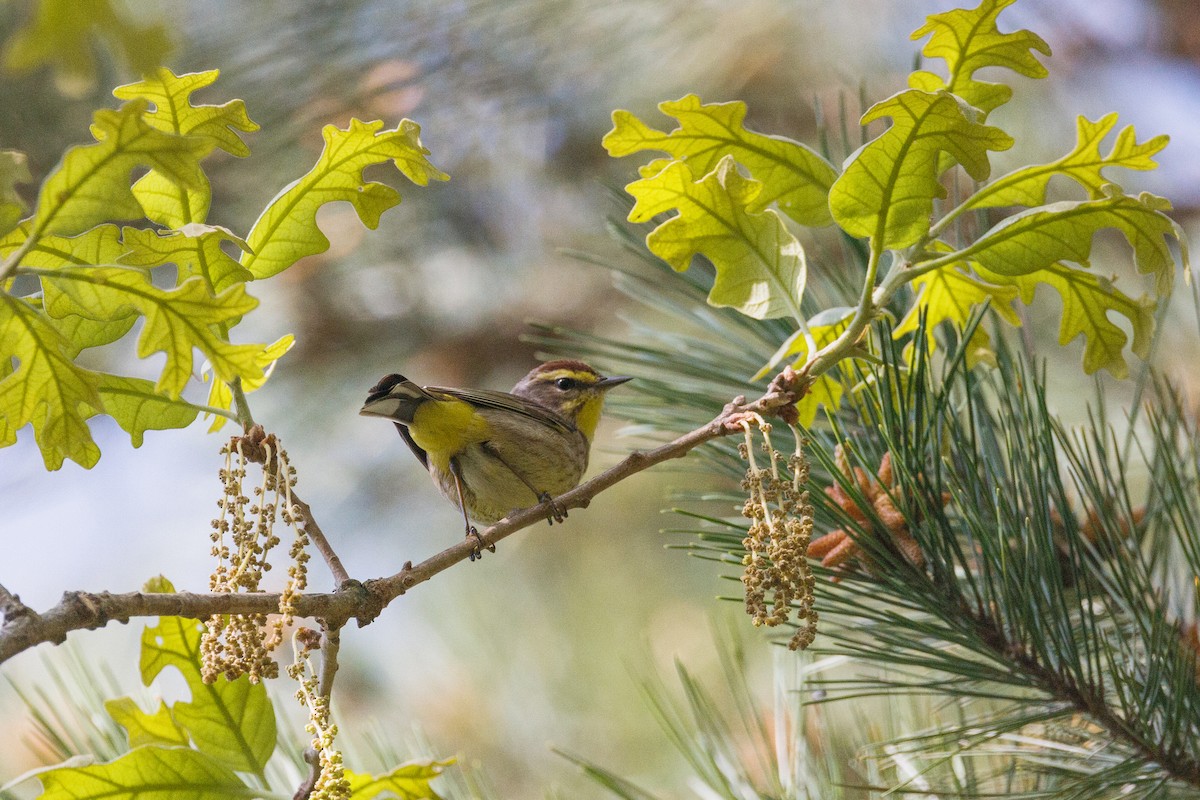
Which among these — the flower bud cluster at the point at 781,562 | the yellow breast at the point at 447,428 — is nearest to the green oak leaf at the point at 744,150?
the flower bud cluster at the point at 781,562

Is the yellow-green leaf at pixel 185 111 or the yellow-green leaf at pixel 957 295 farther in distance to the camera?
the yellow-green leaf at pixel 957 295

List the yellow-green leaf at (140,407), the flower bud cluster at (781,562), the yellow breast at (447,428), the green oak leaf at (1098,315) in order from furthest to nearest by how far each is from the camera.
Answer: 1. the yellow breast at (447,428)
2. the green oak leaf at (1098,315)
3. the yellow-green leaf at (140,407)
4. the flower bud cluster at (781,562)

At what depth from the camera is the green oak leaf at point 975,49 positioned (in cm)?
133

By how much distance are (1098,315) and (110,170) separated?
3.95 ft

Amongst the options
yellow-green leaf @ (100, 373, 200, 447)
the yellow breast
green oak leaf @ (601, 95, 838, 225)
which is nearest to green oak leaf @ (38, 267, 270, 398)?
yellow-green leaf @ (100, 373, 200, 447)

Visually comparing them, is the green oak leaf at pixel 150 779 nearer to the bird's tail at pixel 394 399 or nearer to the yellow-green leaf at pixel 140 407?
the yellow-green leaf at pixel 140 407

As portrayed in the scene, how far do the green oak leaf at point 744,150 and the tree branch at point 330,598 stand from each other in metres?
0.24

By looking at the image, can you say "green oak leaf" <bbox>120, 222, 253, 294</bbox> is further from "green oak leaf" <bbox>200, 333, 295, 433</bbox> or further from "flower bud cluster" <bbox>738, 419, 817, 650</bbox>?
"flower bud cluster" <bbox>738, 419, 817, 650</bbox>

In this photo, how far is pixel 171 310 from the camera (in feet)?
3.58

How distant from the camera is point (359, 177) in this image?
1.42 m

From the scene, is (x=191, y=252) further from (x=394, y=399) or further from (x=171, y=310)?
(x=394, y=399)

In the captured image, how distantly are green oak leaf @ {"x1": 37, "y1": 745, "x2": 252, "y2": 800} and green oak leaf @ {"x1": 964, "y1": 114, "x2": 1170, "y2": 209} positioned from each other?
1170mm

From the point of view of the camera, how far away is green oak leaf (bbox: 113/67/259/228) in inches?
52.1

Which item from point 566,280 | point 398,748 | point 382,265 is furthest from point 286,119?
point 398,748
